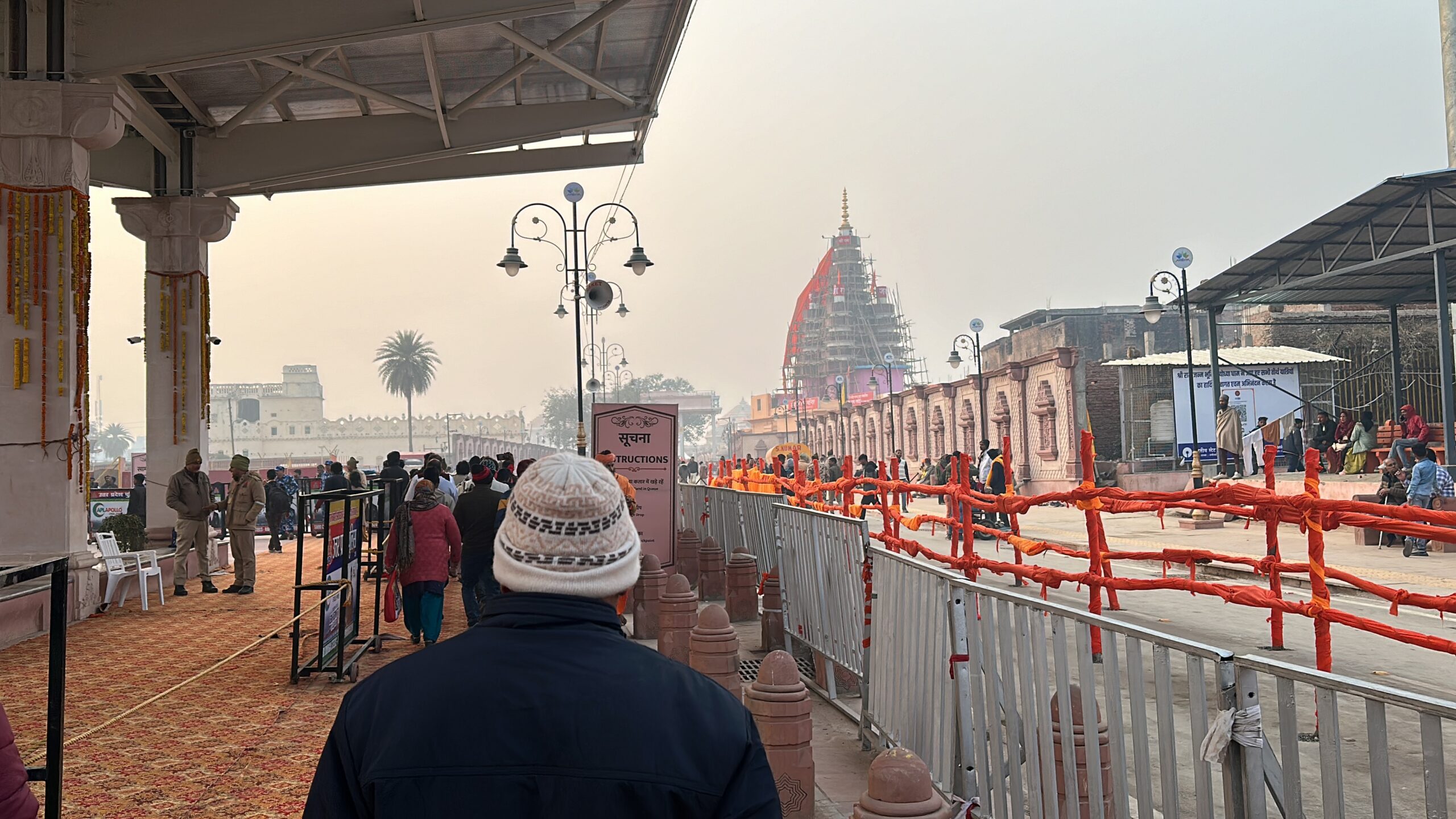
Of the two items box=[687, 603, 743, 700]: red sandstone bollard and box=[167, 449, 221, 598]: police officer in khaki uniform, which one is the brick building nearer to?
box=[167, 449, 221, 598]: police officer in khaki uniform

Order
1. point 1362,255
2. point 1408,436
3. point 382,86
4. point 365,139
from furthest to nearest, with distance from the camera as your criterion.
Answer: point 1362,255 < point 1408,436 < point 365,139 < point 382,86

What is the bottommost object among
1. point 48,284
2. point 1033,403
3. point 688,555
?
point 688,555

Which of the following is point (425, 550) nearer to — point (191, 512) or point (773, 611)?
point (773, 611)

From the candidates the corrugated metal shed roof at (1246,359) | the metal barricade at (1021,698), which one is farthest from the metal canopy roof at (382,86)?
the corrugated metal shed roof at (1246,359)

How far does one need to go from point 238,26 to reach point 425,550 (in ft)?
21.4

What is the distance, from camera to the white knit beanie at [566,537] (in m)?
1.83

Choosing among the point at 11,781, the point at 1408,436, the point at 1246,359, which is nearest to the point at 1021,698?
the point at 11,781

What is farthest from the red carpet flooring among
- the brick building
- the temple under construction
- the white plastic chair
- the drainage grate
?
the temple under construction

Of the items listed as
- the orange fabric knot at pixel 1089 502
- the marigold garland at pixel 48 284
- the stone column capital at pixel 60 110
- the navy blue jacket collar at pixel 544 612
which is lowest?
the orange fabric knot at pixel 1089 502

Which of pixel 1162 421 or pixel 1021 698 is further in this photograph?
pixel 1162 421

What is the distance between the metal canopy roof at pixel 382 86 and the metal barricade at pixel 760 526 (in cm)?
601

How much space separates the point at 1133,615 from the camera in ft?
34.7

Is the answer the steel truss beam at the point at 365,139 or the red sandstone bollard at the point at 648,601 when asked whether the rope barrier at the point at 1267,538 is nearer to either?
the red sandstone bollard at the point at 648,601

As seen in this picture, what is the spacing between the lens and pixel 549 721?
1.65 meters
